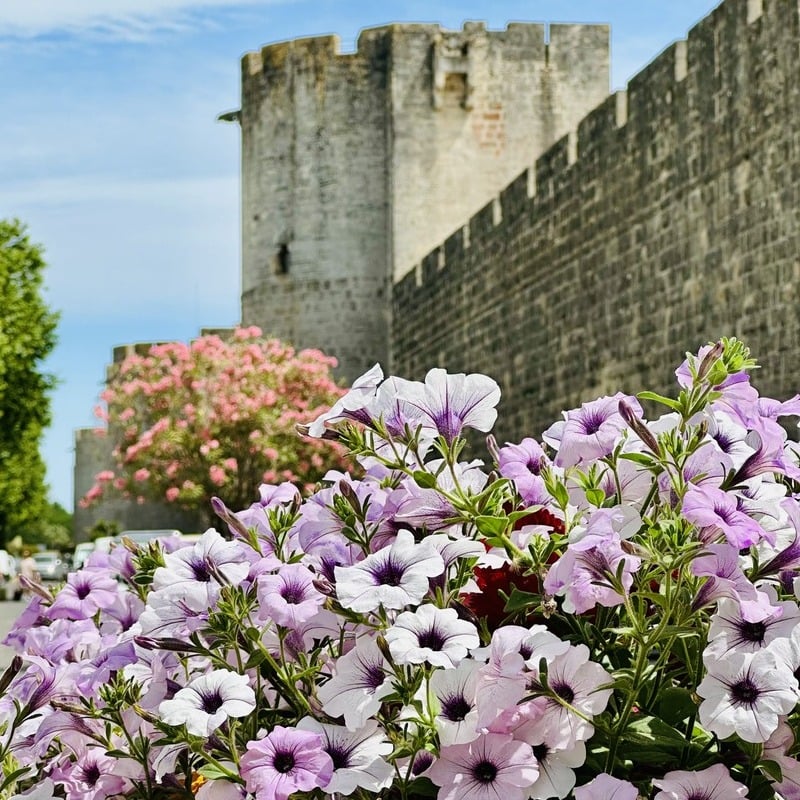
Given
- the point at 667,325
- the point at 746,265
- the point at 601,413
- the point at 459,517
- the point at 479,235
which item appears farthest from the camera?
the point at 479,235

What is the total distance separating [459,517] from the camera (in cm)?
183

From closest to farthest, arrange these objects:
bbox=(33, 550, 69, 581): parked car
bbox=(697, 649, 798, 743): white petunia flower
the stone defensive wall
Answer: bbox=(697, 649, 798, 743): white petunia flower
the stone defensive wall
bbox=(33, 550, 69, 581): parked car

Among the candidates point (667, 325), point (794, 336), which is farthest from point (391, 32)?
Answer: point (794, 336)

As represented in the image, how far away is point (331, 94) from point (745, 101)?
14636 millimetres

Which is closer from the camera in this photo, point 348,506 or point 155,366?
point 348,506

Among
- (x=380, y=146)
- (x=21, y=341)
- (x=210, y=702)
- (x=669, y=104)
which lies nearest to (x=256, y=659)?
(x=210, y=702)

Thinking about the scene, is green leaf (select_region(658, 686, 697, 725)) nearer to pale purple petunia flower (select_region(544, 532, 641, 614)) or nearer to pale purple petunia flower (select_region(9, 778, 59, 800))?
pale purple petunia flower (select_region(544, 532, 641, 614))

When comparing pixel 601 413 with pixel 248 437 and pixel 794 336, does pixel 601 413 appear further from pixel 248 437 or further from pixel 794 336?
pixel 248 437

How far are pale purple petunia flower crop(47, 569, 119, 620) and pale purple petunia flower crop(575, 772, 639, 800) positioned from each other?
90 cm

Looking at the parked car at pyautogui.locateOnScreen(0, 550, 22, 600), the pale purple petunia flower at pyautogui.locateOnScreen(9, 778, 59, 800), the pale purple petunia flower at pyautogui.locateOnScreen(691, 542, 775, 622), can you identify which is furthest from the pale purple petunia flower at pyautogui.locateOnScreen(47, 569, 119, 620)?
the parked car at pyautogui.locateOnScreen(0, 550, 22, 600)

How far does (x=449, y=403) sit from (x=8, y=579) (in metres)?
30.1

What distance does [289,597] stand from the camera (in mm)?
1892

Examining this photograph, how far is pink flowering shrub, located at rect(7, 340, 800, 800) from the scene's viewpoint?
1.71 m

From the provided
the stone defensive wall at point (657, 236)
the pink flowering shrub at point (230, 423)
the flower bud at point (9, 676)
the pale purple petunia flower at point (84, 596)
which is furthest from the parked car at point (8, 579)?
the flower bud at point (9, 676)
